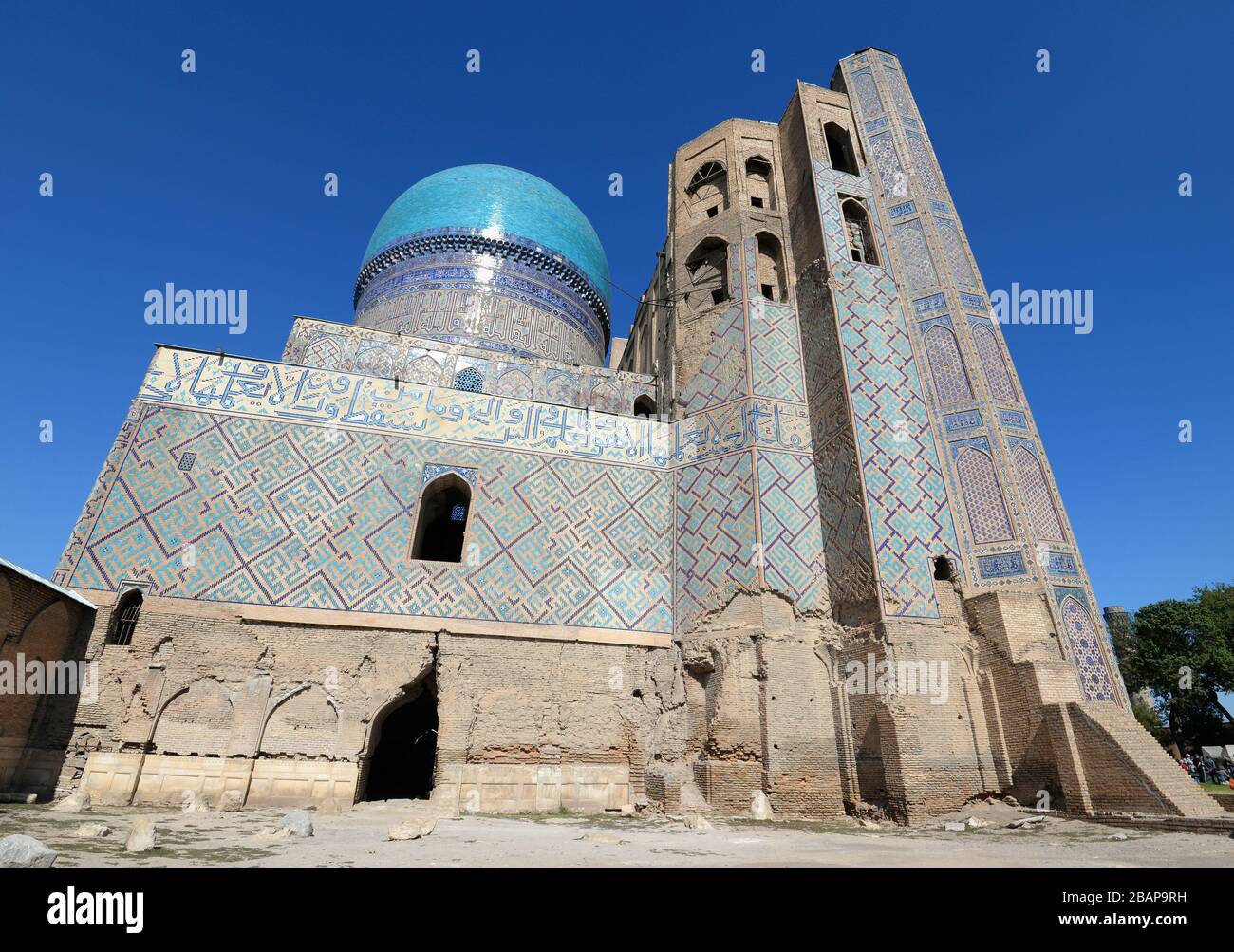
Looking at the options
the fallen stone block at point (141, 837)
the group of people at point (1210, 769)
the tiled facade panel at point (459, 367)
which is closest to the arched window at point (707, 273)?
the tiled facade panel at point (459, 367)

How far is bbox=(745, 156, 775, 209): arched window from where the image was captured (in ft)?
37.8

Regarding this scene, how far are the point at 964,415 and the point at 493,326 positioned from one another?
897 cm

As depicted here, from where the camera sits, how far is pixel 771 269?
10844 mm

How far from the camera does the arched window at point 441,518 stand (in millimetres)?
8516

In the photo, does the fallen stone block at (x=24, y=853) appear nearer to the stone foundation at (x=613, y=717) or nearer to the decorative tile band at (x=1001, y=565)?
the stone foundation at (x=613, y=717)

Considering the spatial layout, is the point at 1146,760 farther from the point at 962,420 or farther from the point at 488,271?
the point at 488,271

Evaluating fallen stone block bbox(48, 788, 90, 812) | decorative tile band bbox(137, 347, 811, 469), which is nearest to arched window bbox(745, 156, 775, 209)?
decorative tile band bbox(137, 347, 811, 469)

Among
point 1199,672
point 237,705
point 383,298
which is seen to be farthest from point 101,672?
point 1199,672

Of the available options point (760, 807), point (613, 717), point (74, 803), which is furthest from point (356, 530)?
point (760, 807)

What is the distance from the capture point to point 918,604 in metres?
7.13

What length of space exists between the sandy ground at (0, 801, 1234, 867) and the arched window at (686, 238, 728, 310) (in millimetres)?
7793

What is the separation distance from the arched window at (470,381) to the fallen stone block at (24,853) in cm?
856
